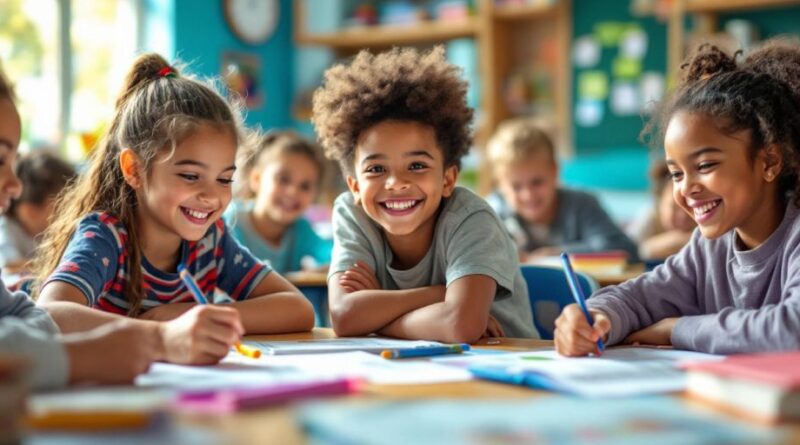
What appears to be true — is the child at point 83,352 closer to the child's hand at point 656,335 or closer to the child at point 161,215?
the child at point 161,215

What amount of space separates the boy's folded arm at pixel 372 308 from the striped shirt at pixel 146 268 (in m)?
0.25

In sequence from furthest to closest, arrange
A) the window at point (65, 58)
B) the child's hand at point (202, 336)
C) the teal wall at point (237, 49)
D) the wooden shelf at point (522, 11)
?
the teal wall at point (237, 49) → the wooden shelf at point (522, 11) → the window at point (65, 58) → the child's hand at point (202, 336)

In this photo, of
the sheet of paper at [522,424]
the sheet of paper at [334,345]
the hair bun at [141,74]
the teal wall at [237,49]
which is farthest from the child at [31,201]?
the sheet of paper at [522,424]

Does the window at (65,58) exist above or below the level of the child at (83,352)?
above

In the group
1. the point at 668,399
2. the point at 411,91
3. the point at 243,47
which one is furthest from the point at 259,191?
the point at 668,399

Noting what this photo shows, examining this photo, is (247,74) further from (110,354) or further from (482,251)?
(110,354)

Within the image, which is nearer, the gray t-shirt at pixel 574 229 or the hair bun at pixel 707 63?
the hair bun at pixel 707 63

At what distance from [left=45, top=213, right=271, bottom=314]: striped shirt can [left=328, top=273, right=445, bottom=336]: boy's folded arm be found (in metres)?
0.25

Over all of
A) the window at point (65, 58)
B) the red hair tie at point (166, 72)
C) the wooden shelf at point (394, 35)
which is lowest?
the red hair tie at point (166, 72)

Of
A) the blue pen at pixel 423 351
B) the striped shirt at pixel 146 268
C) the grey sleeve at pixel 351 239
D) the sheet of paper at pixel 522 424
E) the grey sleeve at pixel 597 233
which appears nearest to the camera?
the sheet of paper at pixel 522 424

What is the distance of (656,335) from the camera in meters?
1.47

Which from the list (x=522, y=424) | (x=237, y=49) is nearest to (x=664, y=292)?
(x=522, y=424)

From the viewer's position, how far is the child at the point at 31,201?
3484 millimetres

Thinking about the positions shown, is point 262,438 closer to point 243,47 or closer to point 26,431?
point 26,431
